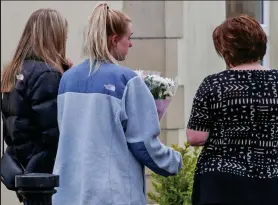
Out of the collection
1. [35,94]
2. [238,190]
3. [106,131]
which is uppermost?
[35,94]

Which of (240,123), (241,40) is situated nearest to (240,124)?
(240,123)

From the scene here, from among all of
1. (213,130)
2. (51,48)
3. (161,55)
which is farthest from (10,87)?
(161,55)

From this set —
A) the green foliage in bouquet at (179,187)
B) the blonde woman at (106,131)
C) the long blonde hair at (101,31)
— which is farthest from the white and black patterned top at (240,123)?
the green foliage in bouquet at (179,187)

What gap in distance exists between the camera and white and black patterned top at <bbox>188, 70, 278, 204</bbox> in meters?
4.22

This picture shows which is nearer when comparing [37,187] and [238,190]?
[238,190]

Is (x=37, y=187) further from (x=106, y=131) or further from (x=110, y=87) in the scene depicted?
(x=110, y=87)

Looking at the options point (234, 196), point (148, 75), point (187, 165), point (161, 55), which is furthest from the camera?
point (161, 55)

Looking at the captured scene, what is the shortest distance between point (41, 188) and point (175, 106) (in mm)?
3702

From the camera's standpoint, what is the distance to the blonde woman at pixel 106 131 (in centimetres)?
438

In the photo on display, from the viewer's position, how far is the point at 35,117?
4.95 metres

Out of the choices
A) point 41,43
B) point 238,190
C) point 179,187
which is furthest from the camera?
point 179,187

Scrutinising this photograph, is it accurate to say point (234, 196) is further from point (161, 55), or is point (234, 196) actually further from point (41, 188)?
point (161, 55)

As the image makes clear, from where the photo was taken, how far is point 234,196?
13.9 feet

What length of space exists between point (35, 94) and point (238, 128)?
1303mm
